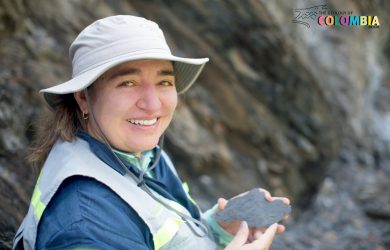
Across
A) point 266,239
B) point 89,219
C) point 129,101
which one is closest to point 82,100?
point 129,101

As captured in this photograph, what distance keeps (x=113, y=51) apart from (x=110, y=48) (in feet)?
0.08

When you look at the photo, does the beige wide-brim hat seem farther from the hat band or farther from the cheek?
the cheek

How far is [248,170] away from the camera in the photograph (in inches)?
289

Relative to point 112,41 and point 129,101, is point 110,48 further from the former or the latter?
point 129,101

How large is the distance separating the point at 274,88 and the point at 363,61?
3.13m

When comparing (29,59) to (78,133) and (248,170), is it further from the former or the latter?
(248,170)

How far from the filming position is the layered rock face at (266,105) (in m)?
5.79

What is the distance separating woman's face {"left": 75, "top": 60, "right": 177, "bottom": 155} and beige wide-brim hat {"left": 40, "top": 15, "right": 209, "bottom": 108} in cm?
8

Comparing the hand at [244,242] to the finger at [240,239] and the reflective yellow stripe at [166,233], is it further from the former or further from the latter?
the reflective yellow stripe at [166,233]

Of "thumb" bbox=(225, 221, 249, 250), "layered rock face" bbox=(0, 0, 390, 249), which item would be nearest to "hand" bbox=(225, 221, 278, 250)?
"thumb" bbox=(225, 221, 249, 250)

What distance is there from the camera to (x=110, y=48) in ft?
7.12

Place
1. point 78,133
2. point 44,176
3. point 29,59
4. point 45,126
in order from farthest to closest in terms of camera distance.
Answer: point 29,59, point 45,126, point 78,133, point 44,176

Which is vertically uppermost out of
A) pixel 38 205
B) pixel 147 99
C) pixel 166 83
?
pixel 166 83

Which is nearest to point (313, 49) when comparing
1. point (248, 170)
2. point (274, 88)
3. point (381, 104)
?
point (274, 88)
